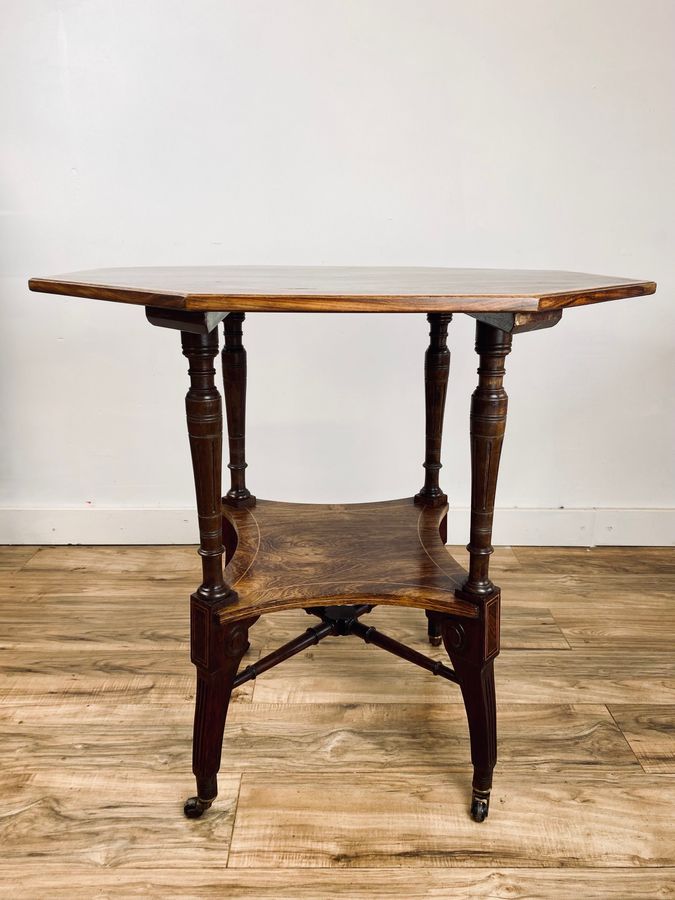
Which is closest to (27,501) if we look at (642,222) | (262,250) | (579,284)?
(262,250)

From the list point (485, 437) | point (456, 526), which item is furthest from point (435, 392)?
point (456, 526)

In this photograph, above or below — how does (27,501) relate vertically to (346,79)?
below

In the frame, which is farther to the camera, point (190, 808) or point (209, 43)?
point (209, 43)

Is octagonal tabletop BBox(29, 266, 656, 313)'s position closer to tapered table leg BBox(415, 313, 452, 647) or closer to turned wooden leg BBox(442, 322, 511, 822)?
turned wooden leg BBox(442, 322, 511, 822)

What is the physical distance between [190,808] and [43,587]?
44.8 inches

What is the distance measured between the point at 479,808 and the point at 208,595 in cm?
64

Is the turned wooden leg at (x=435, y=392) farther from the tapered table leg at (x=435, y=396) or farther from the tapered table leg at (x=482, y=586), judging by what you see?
the tapered table leg at (x=482, y=586)

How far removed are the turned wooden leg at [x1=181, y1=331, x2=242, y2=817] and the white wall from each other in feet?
3.96

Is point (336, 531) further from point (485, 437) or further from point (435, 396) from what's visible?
point (485, 437)

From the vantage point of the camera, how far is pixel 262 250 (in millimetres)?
2406

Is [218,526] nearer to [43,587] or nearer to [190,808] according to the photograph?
[190,808]

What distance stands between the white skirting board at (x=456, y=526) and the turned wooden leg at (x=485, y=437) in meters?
1.31

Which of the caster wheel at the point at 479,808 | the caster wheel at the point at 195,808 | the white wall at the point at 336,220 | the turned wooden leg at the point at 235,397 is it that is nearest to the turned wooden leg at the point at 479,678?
the caster wheel at the point at 479,808

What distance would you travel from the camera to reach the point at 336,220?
239 centimetres
